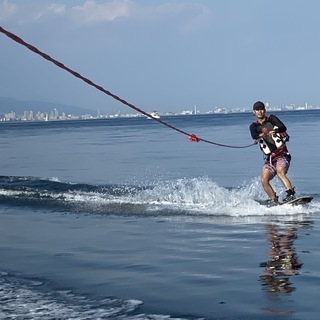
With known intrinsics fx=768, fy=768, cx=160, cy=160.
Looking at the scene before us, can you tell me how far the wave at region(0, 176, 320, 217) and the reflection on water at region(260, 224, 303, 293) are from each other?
99.4 inches

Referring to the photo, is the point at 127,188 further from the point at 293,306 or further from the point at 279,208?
the point at 293,306

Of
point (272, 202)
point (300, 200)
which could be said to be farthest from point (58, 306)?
point (272, 202)

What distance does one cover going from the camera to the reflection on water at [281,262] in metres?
7.93

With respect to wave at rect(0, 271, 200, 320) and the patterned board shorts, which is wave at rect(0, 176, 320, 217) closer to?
the patterned board shorts

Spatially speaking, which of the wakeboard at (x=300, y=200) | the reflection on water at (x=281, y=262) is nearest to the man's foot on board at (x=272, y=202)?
the wakeboard at (x=300, y=200)

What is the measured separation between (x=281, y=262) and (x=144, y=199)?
7594mm

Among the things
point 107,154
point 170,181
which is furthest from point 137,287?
point 107,154

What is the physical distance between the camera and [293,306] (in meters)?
7.08

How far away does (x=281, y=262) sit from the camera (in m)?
9.09

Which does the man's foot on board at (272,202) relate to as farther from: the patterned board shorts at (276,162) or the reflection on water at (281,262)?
the reflection on water at (281,262)

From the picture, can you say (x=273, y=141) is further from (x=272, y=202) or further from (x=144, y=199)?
(x=144, y=199)

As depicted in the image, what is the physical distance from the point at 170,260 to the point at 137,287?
1481 millimetres

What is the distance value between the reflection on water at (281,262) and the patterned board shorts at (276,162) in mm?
2790

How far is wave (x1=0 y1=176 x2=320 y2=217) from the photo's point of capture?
566 inches
